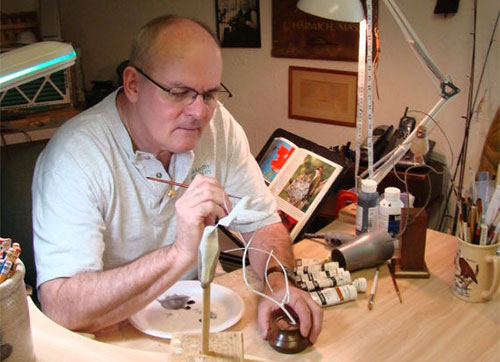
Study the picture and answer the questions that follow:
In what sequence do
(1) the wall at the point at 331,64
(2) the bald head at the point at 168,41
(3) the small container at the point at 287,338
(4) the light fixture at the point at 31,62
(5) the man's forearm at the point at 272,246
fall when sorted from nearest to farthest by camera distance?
(4) the light fixture at the point at 31,62
(3) the small container at the point at 287,338
(2) the bald head at the point at 168,41
(5) the man's forearm at the point at 272,246
(1) the wall at the point at 331,64

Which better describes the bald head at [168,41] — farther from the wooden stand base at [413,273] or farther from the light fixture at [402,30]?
the wooden stand base at [413,273]

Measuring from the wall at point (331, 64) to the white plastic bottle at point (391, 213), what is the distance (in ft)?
3.36

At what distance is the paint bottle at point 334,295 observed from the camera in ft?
4.32

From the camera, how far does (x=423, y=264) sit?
4.88ft

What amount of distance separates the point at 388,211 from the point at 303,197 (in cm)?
36

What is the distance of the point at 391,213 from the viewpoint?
5.18 feet

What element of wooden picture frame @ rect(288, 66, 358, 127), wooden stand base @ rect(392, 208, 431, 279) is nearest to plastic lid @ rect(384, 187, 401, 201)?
wooden stand base @ rect(392, 208, 431, 279)

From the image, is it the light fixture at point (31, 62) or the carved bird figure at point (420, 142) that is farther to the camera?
the carved bird figure at point (420, 142)

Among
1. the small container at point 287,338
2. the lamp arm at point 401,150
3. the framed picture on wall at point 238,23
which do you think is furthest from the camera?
the framed picture on wall at point 238,23

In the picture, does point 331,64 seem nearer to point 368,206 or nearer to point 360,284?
point 368,206

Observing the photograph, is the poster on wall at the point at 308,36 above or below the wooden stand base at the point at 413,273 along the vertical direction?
above

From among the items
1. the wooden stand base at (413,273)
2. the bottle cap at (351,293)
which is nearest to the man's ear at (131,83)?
the bottle cap at (351,293)

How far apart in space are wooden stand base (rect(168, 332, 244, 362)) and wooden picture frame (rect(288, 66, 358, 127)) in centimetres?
213

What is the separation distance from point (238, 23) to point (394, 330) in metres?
2.21
